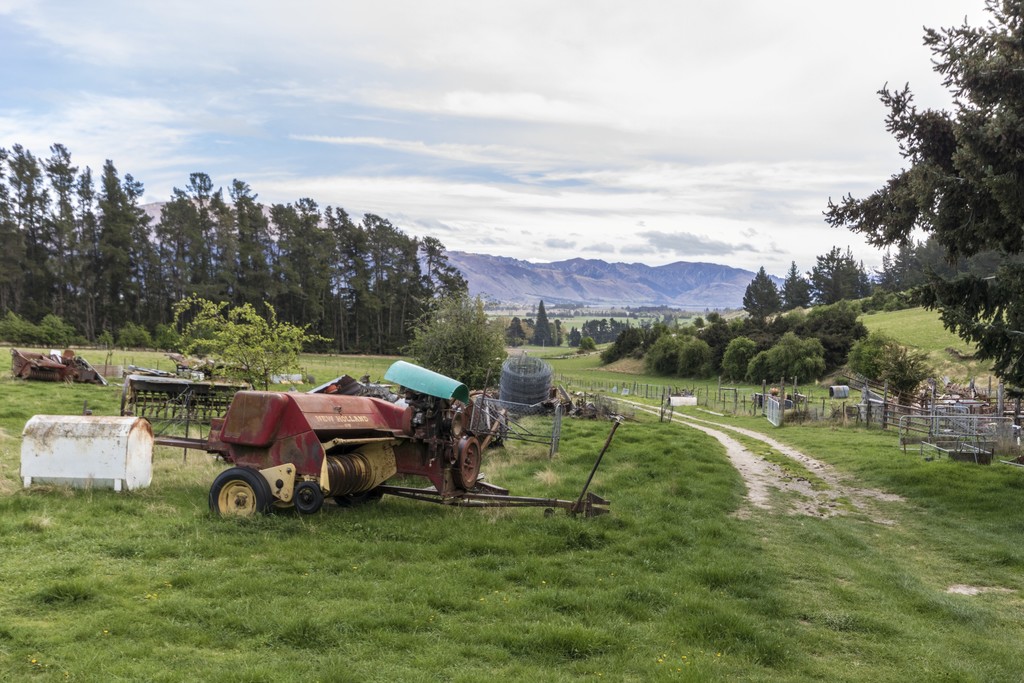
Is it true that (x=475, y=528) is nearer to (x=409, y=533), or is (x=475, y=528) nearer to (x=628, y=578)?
(x=409, y=533)

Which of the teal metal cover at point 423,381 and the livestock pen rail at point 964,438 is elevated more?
the teal metal cover at point 423,381

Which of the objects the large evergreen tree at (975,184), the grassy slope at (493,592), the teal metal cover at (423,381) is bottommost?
the grassy slope at (493,592)

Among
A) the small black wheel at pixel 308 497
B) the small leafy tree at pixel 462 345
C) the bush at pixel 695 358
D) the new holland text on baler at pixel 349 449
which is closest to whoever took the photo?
the small black wheel at pixel 308 497

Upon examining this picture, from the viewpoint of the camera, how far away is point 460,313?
38.3 m

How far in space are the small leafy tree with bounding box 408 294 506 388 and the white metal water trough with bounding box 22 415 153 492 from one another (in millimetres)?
24389

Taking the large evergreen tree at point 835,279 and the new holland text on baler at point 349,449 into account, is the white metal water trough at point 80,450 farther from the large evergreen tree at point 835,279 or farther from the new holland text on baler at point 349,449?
the large evergreen tree at point 835,279

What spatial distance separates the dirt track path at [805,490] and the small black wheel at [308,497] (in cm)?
833

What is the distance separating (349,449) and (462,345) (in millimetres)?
25369

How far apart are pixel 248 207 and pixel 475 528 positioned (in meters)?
92.0

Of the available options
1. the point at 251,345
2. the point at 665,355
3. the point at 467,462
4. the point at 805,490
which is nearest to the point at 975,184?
the point at 805,490

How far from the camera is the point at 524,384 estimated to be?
33.8m

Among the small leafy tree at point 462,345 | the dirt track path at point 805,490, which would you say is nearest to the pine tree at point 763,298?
the small leafy tree at point 462,345

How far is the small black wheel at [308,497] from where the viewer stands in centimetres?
1077

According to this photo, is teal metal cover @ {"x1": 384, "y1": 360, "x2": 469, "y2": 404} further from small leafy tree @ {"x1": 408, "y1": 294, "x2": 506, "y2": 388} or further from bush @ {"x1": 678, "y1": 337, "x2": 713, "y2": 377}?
bush @ {"x1": 678, "y1": 337, "x2": 713, "y2": 377}
